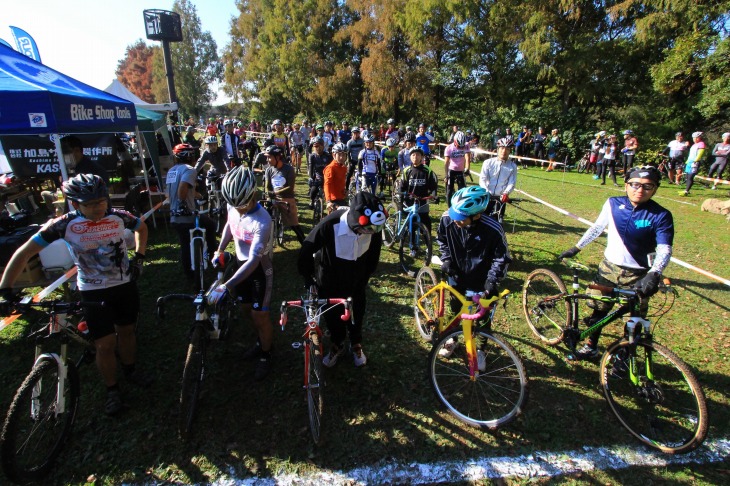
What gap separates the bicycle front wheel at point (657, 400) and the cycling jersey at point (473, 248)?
1.32m

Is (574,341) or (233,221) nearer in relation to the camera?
(233,221)

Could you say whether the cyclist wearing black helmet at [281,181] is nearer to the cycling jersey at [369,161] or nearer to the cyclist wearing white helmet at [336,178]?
the cyclist wearing white helmet at [336,178]

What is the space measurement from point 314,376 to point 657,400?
309cm

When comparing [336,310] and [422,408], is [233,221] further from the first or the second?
[422,408]

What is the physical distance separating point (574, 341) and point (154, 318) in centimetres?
534

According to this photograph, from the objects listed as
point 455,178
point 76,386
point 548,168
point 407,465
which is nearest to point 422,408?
point 407,465

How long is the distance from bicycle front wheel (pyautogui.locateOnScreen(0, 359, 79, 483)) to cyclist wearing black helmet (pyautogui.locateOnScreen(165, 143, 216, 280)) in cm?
283

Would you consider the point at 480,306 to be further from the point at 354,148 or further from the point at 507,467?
the point at 354,148

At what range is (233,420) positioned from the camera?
3523 millimetres

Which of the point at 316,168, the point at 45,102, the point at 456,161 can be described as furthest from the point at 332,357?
the point at 456,161

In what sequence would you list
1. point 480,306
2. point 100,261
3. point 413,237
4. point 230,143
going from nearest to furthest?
1. point 100,261
2. point 480,306
3. point 413,237
4. point 230,143

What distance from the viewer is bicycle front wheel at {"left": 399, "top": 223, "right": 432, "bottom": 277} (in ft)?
21.8

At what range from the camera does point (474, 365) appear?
11.5ft

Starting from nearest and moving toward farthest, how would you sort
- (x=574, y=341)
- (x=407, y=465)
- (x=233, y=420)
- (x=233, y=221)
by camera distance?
(x=407, y=465) → (x=233, y=420) → (x=233, y=221) → (x=574, y=341)
